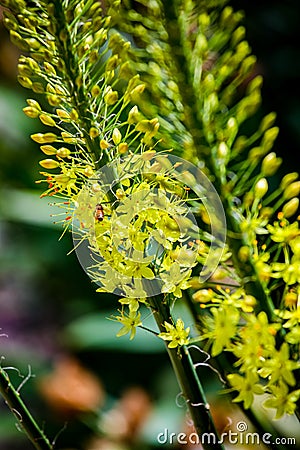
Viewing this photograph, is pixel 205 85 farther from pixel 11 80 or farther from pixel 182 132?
pixel 11 80

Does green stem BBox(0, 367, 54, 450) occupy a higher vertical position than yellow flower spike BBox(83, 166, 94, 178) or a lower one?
lower

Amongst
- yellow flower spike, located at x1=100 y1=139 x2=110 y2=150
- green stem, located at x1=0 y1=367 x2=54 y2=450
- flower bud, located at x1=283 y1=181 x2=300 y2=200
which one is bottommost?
green stem, located at x1=0 y1=367 x2=54 y2=450

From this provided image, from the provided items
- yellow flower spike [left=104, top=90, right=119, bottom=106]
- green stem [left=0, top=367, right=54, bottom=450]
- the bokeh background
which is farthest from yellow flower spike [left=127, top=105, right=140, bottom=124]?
the bokeh background

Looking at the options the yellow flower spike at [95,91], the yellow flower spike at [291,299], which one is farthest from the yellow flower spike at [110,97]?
the yellow flower spike at [291,299]

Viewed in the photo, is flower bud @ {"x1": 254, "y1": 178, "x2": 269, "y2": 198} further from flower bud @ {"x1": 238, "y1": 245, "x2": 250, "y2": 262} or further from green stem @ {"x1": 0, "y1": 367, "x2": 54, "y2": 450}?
green stem @ {"x1": 0, "y1": 367, "x2": 54, "y2": 450}

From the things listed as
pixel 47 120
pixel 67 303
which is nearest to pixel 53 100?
pixel 47 120

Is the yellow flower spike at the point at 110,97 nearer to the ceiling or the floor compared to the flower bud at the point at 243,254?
nearer to the ceiling

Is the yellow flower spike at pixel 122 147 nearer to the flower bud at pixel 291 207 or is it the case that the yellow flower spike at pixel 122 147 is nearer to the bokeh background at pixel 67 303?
the flower bud at pixel 291 207

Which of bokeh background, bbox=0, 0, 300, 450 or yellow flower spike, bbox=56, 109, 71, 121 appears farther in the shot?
bokeh background, bbox=0, 0, 300, 450
